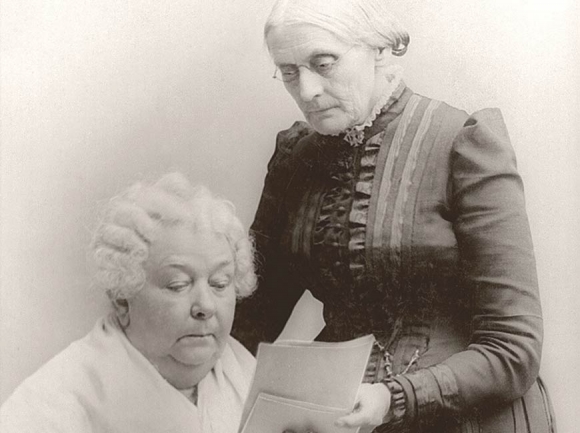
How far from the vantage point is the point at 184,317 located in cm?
150

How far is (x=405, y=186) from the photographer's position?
1468 mm

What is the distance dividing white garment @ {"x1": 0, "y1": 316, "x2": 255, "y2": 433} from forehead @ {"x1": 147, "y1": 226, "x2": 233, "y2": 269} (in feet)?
0.54

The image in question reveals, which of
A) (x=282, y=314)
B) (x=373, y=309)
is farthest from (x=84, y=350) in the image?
(x=373, y=309)

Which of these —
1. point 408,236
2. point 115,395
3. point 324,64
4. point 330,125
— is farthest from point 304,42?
point 115,395

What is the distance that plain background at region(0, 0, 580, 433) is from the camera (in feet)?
5.18

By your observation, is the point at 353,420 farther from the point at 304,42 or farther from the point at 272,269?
the point at 304,42

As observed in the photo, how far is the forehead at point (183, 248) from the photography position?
1.50 metres

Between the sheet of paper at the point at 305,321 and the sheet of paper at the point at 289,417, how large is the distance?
0.41 feet

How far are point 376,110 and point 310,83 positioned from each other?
130mm

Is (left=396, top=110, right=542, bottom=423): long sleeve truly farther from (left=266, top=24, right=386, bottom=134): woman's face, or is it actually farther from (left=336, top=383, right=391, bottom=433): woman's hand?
(left=266, top=24, right=386, bottom=134): woman's face

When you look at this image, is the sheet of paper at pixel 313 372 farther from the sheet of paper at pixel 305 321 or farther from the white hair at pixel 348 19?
the white hair at pixel 348 19

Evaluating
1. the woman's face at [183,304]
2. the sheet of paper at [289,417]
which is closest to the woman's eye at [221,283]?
the woman's face at [183,304]

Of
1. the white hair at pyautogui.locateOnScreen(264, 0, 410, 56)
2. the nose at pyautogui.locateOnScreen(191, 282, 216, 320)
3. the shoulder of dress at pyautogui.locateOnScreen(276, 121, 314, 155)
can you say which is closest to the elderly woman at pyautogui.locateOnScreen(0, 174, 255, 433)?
the nose at pyautogui.locateOnScreen(191, 282, 216, 320)

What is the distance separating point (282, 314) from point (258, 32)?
0.56 meters
